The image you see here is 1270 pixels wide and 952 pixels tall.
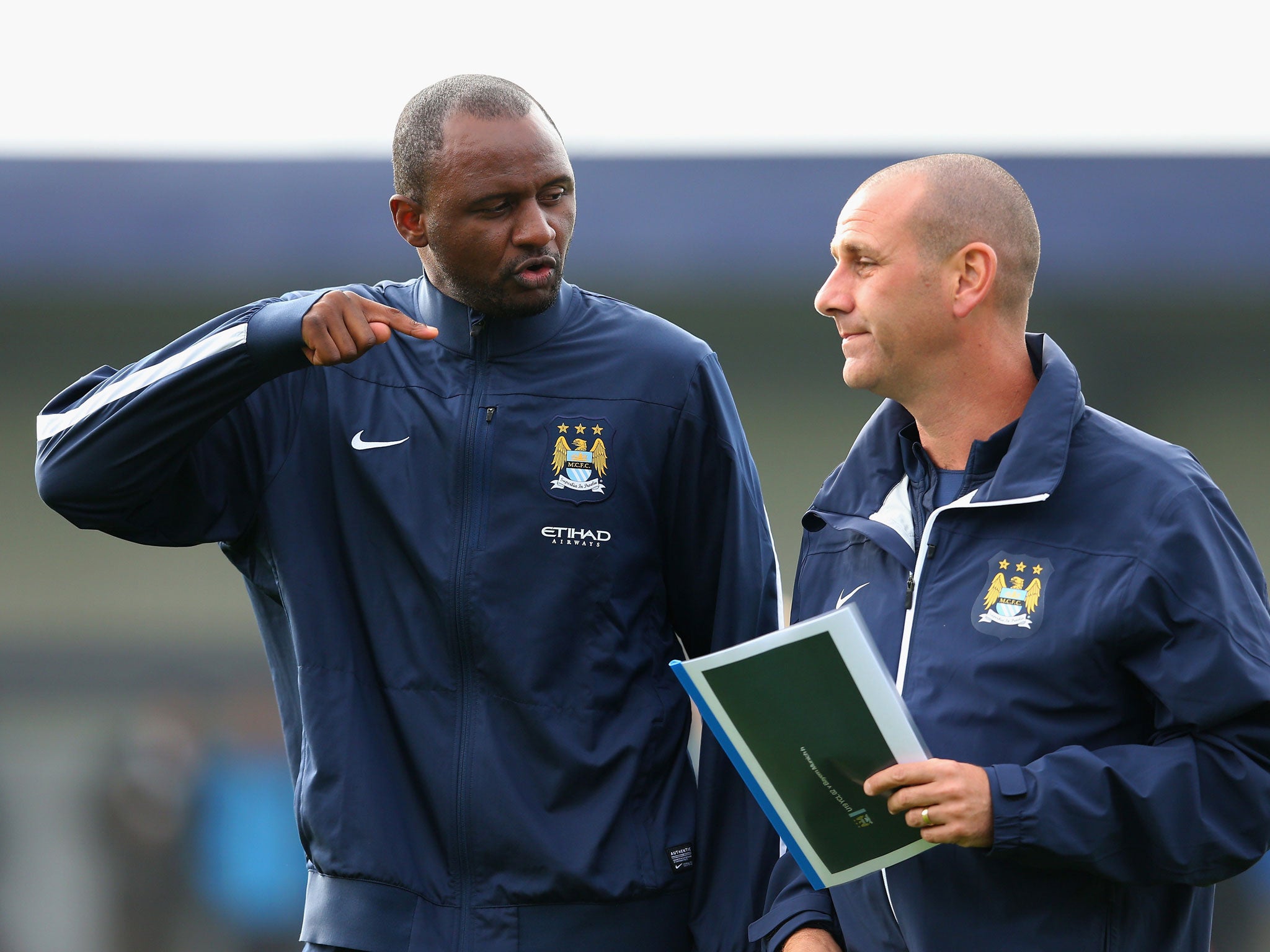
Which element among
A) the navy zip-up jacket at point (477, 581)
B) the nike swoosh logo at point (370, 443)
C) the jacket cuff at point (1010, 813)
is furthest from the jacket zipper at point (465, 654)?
the jacket cuff at point (1010, 813)

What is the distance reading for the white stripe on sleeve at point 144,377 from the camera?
1.83 metres

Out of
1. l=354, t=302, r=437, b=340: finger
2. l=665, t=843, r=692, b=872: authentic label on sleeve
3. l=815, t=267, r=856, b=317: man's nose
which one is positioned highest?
l=815, t=267, r=856, b=317: man's nose

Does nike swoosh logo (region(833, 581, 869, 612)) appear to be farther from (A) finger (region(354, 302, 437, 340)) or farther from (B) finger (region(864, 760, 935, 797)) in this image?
(A) finger (region(354, 302, 437, 340))

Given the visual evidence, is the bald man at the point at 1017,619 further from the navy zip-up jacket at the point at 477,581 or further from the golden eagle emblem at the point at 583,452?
the golden eagle emblem at the point at 583,452

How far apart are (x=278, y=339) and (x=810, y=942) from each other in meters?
1.06

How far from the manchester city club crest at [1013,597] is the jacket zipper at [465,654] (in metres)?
0.69

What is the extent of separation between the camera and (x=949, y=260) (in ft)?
→ 6.19

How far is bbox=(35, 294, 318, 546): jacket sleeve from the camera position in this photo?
5.98ft

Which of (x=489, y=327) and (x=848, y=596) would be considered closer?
(x=848, y=596)

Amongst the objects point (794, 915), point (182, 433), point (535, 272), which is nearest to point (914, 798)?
point (794, 915)

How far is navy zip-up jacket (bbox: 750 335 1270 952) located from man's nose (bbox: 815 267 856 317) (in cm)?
28

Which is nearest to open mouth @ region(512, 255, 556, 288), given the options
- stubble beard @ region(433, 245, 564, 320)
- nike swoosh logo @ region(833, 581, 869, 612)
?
stubble beard @ region(433, 245, 564, 320)

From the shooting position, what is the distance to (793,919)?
1823 mm

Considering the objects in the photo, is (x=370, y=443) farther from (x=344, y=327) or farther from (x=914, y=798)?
(x=914, y=798)
